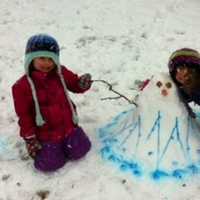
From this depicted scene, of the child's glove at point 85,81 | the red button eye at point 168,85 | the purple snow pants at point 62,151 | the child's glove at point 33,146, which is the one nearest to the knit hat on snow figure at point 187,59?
the red button eye at point 168,85

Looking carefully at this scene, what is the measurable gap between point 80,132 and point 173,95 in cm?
62

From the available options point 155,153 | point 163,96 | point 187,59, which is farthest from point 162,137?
point 187,59

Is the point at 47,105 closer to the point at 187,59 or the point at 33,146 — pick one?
the point at 33,146

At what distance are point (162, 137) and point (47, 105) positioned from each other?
0.70m

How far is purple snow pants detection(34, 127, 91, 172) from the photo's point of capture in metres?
3.04

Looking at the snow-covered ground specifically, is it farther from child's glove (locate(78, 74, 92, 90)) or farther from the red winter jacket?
child's glove (locate(78, 74, 92, 90))

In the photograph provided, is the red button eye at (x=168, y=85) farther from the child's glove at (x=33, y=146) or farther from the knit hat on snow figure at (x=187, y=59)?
the child's glove at (x=33, y=146)

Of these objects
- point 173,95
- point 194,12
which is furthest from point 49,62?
point 194,12

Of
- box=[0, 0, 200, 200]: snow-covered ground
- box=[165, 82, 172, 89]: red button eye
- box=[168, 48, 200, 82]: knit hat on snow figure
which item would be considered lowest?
box=[0, 0, 200, 200]: snow-covered ground

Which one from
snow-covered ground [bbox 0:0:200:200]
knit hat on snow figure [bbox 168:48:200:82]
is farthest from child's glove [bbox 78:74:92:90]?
knit hat on snow figure [bbox 168:48:200:82]

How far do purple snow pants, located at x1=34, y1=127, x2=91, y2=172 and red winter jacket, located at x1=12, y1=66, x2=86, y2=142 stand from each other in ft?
0.15

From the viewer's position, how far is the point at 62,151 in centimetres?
315

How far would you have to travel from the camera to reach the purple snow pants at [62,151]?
3045 millimetres

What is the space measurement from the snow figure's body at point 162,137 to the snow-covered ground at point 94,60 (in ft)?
0.27
